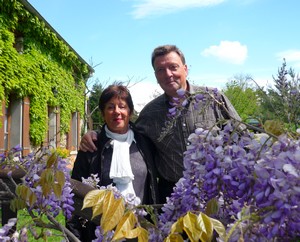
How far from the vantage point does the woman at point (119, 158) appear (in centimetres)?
303

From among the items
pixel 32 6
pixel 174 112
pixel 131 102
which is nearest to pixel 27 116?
pixel 32 6

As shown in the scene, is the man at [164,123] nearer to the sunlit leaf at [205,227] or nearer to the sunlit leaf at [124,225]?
the sunlit leaf at [124,225]

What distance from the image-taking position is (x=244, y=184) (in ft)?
3.39

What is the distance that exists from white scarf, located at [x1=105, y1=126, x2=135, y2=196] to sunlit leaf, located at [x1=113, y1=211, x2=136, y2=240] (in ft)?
5.92

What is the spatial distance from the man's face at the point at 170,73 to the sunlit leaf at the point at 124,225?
2.04 metres

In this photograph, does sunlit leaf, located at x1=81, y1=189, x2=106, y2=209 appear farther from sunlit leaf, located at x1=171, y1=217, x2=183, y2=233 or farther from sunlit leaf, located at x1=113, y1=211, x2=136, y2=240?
sunlit leaf, located at x1=171, y1=217, x2=183, y2=233

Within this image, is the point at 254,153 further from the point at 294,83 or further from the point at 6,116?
the point at 6,116

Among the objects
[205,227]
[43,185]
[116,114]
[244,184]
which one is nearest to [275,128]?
[244,184]

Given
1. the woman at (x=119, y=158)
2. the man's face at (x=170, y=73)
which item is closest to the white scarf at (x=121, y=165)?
the woman at (x=119, y=158)

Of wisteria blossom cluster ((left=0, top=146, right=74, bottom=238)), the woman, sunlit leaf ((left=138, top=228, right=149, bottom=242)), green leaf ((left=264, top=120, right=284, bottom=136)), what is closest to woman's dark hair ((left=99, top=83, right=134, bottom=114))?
the woman

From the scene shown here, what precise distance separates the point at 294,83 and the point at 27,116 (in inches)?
544

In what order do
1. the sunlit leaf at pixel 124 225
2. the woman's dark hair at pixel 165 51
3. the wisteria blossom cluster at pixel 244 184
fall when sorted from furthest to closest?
the woman's dark hair at pixel 165 51, the sunlit leaf at pixel 124 225, the wisteria blossom cluster at pixel 244 184

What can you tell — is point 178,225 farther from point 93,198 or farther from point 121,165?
point 121,165

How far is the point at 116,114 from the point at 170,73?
1.52 feet
